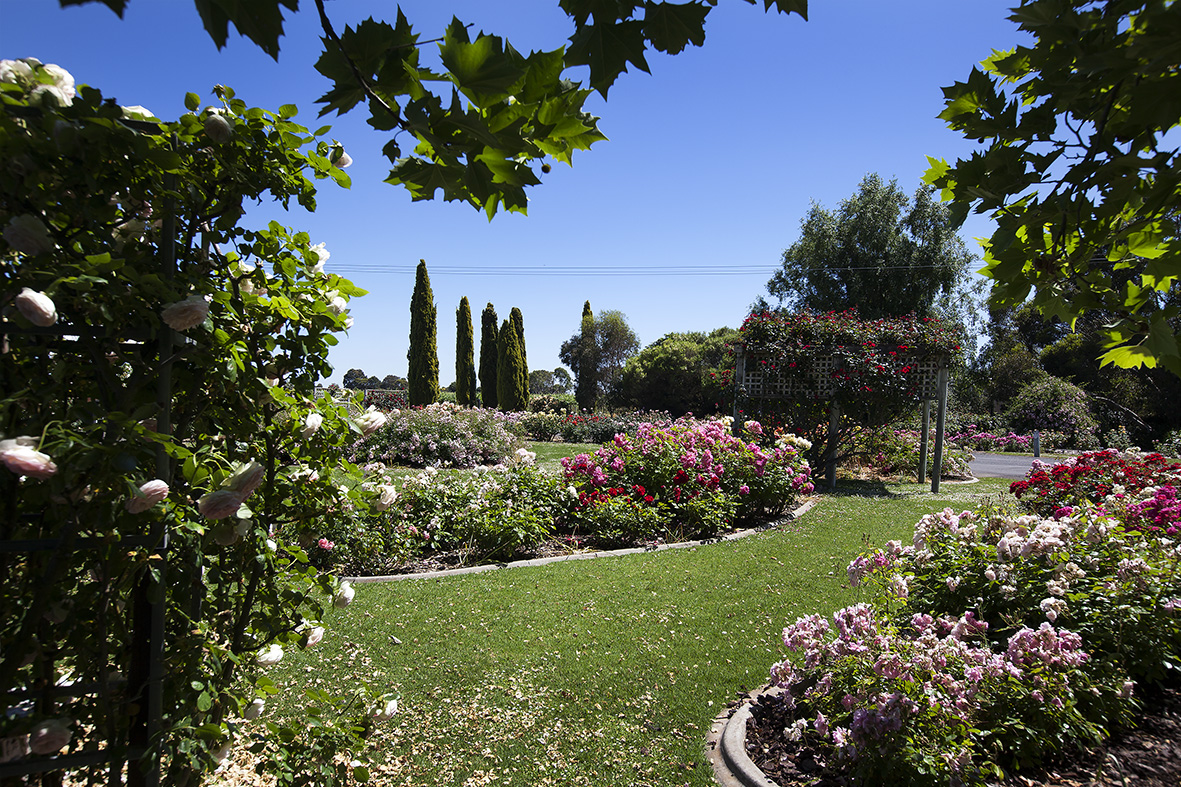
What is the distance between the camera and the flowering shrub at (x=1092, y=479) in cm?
557

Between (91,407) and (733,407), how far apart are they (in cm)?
1089

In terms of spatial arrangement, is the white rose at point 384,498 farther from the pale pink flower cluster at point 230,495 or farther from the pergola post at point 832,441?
the pergola post at point 832,441

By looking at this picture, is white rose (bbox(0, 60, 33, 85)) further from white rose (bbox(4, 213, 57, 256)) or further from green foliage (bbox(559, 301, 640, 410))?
green foliage (bbox(559, 301, 640, 410))

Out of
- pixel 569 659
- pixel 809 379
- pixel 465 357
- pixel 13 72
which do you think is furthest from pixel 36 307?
pixel 465 357

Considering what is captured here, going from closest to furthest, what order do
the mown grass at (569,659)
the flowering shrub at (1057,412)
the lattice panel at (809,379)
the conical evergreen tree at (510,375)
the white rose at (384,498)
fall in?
the white rose at (384,498)
the mown grass at (569,659)
the lattice panel at (809,379)
the flowering shrub at (1057,412)
the conical evergreen tree at (510,375)

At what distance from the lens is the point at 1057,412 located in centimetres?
2216

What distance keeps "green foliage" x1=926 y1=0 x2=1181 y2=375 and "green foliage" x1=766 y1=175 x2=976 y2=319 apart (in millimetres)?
21459

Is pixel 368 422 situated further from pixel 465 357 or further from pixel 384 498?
pixel 465 357

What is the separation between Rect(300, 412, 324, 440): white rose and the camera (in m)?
1.74

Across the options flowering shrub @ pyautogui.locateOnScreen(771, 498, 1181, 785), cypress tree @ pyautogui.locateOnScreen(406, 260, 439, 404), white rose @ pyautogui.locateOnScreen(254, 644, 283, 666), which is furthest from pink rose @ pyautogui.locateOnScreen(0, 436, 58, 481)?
cypress tree @ pyautogui.locateOnScreen(406, 260, 439, 404)

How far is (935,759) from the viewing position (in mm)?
2014

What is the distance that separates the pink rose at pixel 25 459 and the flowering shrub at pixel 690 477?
5211 millimetres

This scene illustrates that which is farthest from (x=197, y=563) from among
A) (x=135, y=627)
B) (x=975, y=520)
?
(x=975, y=520)

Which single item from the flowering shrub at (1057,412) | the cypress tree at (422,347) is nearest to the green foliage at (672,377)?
the cypress tree at (422,347)
